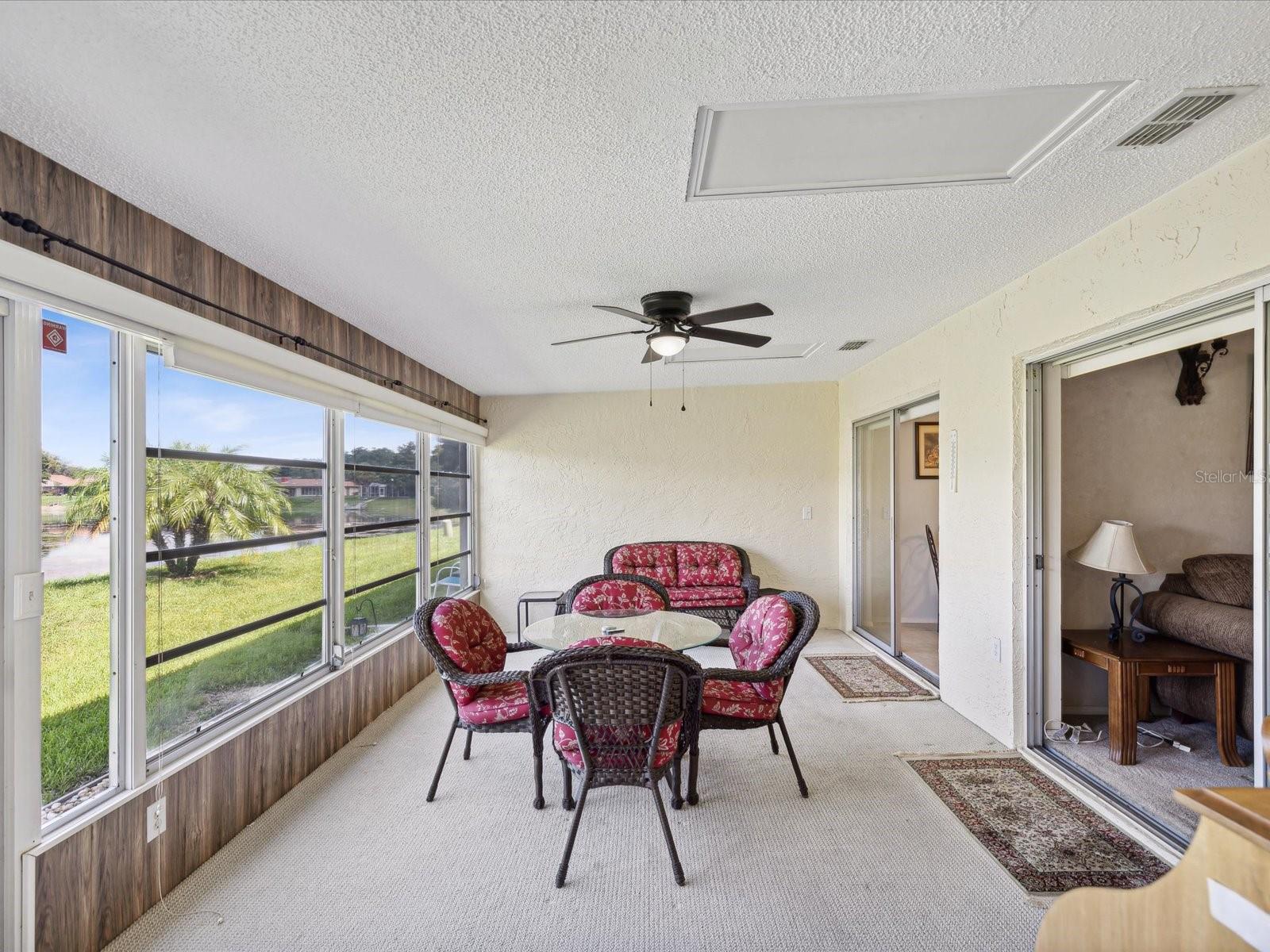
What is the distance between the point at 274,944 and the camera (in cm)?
179

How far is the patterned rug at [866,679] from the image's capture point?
3816 mm

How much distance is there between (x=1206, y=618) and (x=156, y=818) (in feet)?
14.9

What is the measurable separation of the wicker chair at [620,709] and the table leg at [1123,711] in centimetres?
211

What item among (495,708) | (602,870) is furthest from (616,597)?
(602,870)

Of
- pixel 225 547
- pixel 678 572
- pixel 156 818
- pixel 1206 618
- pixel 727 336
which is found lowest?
pixel 156 818

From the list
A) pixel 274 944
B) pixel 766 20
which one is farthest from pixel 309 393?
pixel 766 20

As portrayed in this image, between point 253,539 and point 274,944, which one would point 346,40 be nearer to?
point 253,539

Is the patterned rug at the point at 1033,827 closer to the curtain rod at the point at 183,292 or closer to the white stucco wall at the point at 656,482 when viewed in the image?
the white stucco wall at the point at 656,482

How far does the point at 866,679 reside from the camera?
417 cm

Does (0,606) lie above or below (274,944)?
above

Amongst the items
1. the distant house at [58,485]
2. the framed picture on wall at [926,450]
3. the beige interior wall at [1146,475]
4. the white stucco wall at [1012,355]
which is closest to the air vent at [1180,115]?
the white stucco wall at [1012,355]

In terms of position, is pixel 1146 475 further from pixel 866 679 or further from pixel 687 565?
pixel 687 565

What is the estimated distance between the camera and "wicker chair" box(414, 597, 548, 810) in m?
2.52

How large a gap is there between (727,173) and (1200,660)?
311cm
